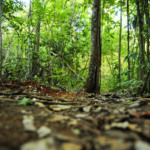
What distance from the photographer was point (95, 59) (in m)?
4.41

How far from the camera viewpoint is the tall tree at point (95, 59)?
4.36 metres

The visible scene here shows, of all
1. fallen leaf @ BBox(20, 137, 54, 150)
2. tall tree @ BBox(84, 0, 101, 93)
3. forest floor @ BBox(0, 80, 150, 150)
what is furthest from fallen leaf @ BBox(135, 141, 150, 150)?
tall tree @ BBox(84, 0, 101, 93)

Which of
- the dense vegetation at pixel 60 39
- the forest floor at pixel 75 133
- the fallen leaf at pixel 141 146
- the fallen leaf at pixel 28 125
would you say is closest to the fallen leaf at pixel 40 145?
the forest floor at pixel 75 133

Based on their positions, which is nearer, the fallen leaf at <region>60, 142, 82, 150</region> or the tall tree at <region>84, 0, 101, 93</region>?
the fallen leaf at <region>60, 142, 82, 150</region>

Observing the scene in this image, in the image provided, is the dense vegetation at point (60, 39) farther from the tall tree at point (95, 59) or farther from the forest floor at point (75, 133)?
the forest floor at point (75, 133)

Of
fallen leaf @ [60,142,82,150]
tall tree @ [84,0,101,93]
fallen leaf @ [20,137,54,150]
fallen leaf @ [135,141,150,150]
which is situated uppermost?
tall tree @ [84,0,101,93]

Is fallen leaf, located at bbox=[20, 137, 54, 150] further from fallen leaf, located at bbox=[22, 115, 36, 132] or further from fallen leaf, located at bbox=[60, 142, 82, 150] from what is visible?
fallen leaf, located at bbox=[22, 115, 36, 132]

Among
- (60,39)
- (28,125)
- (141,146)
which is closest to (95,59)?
(60,39)

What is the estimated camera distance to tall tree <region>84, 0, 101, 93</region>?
14.3 ft

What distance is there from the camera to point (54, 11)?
602 centimetres

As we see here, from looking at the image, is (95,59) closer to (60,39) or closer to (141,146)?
(60,39)

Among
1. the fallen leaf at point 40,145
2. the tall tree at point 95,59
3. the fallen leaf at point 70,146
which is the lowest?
the fallen leaf at point 70,146

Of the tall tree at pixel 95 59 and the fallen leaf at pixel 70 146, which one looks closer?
the fallen leaf at pixel 70 146

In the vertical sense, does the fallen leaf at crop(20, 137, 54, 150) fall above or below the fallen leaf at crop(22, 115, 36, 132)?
below
